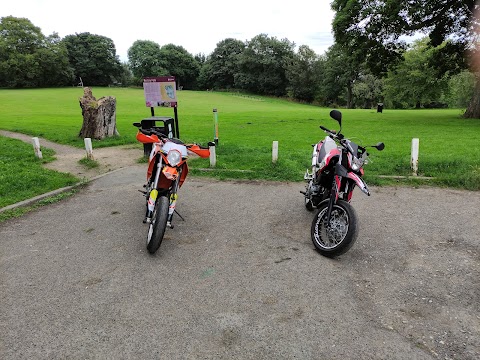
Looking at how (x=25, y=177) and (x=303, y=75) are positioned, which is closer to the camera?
(x=25, y=177)

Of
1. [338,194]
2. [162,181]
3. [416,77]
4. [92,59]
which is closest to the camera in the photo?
[338,194]

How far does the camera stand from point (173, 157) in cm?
424

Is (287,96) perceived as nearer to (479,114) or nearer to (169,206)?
(479,114)

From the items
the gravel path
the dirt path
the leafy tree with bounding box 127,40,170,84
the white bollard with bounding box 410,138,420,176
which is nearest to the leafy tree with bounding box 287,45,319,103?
the leafy tree with bounding box 127,40,170,84

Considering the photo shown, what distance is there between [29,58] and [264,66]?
45.0 meters

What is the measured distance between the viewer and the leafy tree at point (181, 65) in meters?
80.9

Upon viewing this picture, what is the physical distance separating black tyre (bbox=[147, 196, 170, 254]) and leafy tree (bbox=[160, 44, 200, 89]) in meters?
80.6

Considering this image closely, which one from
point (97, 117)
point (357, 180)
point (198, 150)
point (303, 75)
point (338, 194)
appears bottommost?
point (338, 194)

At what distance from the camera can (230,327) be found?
2924mm

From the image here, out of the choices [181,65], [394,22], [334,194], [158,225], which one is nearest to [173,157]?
[158,225]

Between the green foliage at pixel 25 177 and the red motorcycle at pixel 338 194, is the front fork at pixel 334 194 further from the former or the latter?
the green foliage at pixel 25 177

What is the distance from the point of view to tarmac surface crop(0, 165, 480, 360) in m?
2.73

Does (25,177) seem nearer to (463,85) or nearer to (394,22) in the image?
(394,22)

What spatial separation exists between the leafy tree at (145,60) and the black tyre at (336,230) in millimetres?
77581
